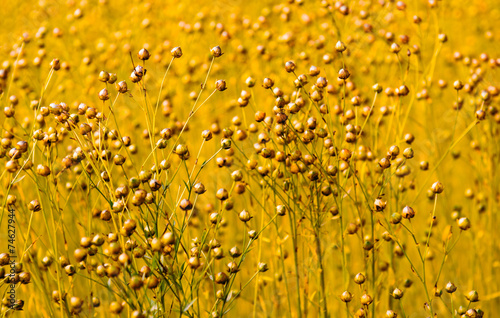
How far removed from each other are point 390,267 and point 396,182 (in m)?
0.30

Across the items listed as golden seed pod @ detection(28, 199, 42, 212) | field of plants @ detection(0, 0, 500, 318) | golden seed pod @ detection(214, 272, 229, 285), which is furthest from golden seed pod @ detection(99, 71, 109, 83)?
golden seed pod @ detection(214, 272, 229, 285)

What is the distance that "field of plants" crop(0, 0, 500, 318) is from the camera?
5.18 ft

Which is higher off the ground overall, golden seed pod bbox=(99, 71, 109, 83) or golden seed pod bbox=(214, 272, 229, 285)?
golden seed pod bbox=(99, 71, 109, 83)

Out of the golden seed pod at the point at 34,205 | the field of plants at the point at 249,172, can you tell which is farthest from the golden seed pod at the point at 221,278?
the golden seed pod at the point at 34,205

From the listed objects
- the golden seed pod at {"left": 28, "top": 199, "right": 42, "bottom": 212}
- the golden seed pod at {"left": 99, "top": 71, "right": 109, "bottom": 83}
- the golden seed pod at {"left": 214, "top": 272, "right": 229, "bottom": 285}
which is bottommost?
the golden seed pod at {"left": 214, "top": 272, "right": 229, "bottom": 285}

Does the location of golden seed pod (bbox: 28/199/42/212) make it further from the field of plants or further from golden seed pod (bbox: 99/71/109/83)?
golden seed pod (bbox: 99/71/109/83)

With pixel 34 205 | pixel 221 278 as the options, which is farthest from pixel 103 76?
pixel 221 278

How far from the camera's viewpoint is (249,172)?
2117 mm

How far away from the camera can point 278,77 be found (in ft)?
9.62

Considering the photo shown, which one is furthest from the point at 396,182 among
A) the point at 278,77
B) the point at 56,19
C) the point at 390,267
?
the point at 56,19

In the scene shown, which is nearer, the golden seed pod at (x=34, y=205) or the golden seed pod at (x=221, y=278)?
the golden seed pod at (x=221, y=278)

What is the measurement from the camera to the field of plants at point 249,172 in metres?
1.58

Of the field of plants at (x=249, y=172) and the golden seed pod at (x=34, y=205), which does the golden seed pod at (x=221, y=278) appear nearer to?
the field of plants at (x=249, y=172)

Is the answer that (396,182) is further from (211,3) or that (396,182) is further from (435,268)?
(211,3)
